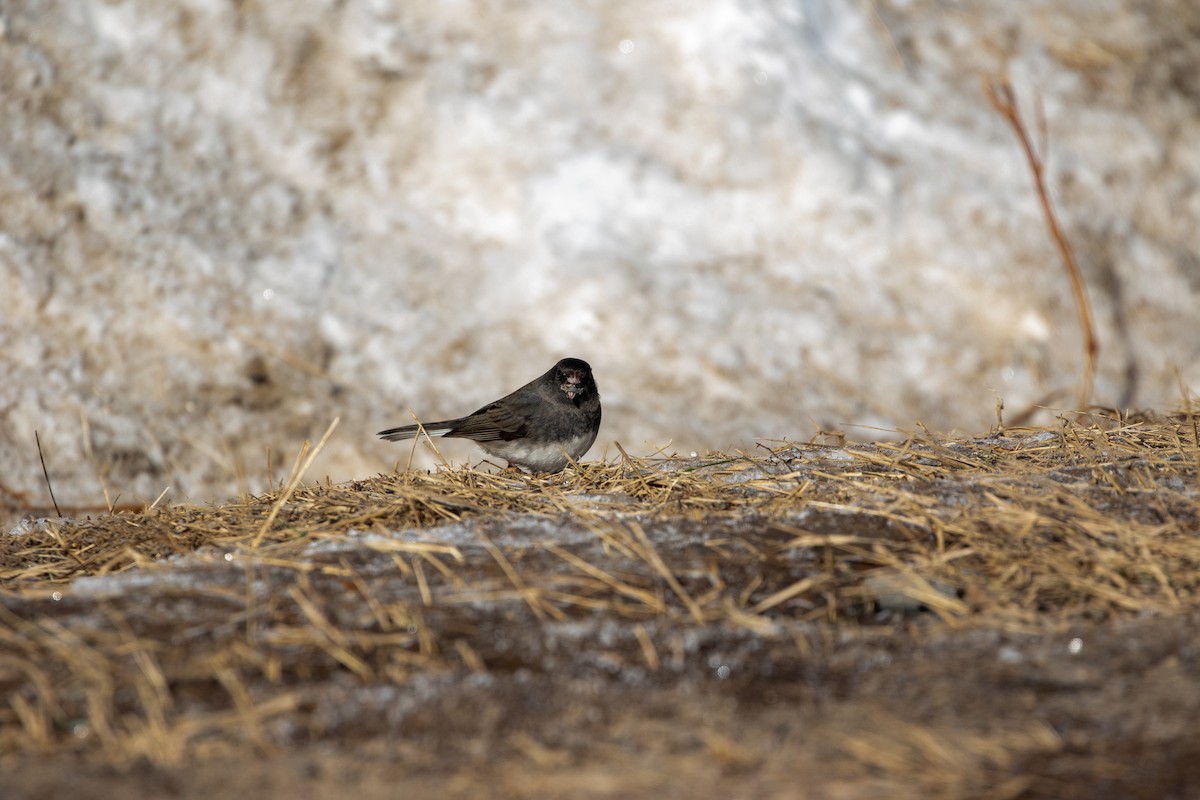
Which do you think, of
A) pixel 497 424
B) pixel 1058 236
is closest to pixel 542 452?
pixel 497 424

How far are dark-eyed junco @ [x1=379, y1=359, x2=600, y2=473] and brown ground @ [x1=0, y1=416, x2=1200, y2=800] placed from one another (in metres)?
1.33

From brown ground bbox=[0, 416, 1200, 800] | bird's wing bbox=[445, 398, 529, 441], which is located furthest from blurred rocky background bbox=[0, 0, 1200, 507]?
brown ground bbox=[0, 416, 1200, 800]

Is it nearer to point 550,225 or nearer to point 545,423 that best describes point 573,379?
point 545,423

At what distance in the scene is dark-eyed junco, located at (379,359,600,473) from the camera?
4.95m

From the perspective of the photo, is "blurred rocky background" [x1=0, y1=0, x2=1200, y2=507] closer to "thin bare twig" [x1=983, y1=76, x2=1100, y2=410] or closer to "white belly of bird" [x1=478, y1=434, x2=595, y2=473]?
"thin bare twig" [x1=983, y1=76, x2=1100, y2=410]

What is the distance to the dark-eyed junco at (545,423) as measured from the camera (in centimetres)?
495

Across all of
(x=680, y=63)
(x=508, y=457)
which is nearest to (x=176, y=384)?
(x=508, y=457)

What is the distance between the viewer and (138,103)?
7.11 metres

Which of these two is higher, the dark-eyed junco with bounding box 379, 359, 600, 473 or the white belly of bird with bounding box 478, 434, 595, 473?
the dark-eyed junco with bounding box 379, 359, 600, 473

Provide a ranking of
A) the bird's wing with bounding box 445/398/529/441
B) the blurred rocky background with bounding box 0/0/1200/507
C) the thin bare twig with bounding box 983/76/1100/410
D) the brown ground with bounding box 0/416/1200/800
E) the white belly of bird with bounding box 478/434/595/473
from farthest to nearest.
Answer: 1. the thin bare twig with bounding box 983/76/1100/410
2. the blurred rocky background with bounding box 0/0/1200/507
3. the bird's wing with bounding box 445/398/529/441
4. the white belly of bird with bounding box 478/434/595/473
5. the brown ground with bounding box 0/416/1200/800

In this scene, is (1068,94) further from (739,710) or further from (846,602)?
(739,710)

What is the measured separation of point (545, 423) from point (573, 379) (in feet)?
0.79

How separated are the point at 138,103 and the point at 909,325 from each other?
5.26 m

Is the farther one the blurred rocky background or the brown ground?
the blurred rocky background
